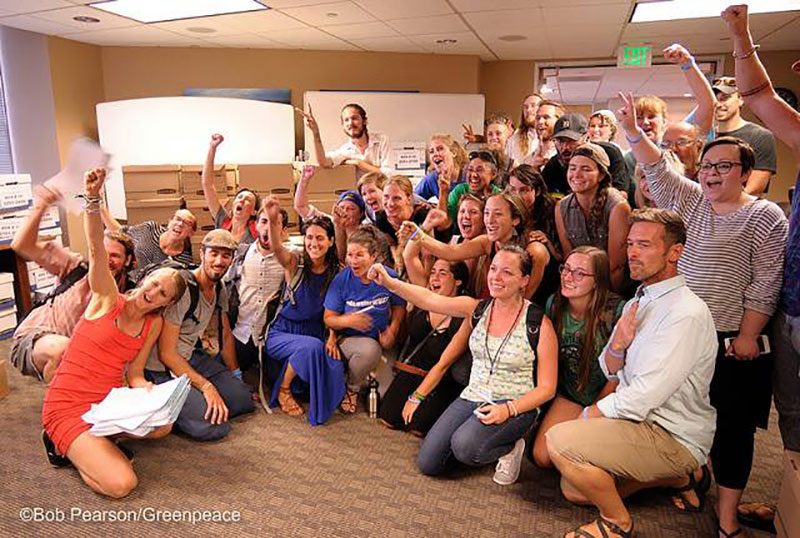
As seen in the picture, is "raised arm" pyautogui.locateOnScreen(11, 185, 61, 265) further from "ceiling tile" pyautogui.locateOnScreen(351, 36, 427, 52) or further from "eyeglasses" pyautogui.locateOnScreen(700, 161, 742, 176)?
"ceiling tile" pyautogui.locateOnScreen(351, 36, 427, 52)

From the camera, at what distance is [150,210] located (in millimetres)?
4672

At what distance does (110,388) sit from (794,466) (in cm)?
257

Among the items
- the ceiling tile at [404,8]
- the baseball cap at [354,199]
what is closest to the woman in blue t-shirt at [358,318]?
the baseball cap at [354,199]

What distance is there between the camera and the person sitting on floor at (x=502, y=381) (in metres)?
2.20

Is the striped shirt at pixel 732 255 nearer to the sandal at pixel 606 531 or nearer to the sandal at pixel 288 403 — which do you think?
the sandal at pixel 606 531

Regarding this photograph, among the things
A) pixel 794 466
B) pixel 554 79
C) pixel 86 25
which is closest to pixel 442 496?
pixel 794 466

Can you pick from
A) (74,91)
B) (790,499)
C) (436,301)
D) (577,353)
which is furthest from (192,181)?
(790,499)

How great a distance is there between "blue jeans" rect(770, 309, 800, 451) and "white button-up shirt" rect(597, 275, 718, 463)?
0.75 feet

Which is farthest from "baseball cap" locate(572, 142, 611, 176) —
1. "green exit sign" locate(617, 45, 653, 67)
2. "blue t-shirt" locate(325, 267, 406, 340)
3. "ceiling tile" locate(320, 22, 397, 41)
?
→ "ceiling tile" locate(320, 22, 397, 41)

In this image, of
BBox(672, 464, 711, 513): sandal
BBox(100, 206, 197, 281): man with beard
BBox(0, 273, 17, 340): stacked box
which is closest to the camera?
BBox(672, 464, 711, 513): sandal

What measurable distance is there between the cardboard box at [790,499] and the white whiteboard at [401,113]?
17.1ft

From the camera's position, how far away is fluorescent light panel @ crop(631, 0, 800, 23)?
444 cm

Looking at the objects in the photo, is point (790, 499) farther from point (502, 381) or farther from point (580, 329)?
point (502, 381)

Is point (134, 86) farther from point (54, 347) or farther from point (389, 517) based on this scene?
point (389, 517)
